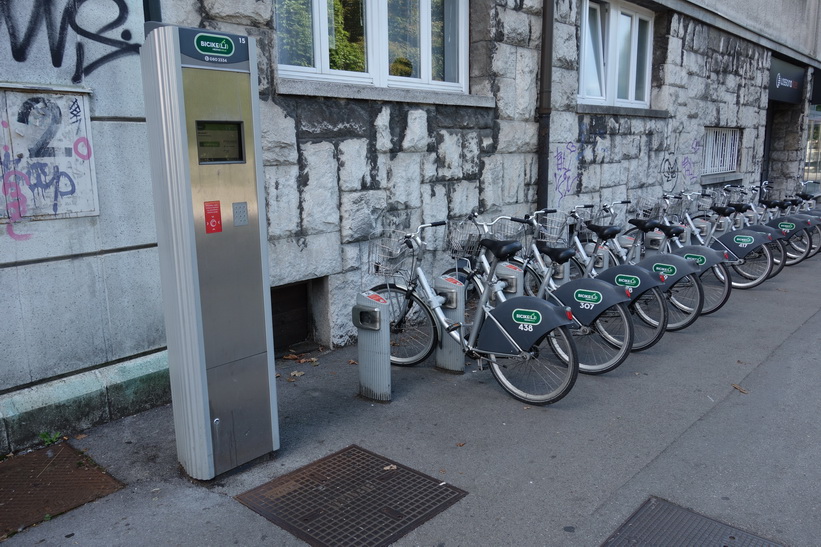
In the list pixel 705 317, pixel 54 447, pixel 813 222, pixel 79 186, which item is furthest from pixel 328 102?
pixel 813 222

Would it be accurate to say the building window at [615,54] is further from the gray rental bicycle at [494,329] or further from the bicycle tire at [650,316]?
the gray rental bicycle at [494,329]

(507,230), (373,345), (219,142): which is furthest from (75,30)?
(507,230)

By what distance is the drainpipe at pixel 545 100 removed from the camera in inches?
307

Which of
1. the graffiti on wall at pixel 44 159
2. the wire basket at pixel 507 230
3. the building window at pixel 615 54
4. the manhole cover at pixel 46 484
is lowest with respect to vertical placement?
the manhole cover at pixel 46 484

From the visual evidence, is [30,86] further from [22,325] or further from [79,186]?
[22,325]

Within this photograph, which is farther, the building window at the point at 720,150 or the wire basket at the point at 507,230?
the building window at the point at 720,150

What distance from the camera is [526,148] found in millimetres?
7906

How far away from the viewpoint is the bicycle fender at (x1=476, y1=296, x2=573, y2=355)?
4.55 m

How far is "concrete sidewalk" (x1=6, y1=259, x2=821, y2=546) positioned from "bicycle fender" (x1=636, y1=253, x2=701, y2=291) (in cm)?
71

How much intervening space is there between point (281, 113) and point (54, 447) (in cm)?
283

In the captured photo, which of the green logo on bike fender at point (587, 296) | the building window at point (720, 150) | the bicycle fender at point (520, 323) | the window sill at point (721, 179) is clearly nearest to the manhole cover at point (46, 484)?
the bicycle fender at point (520, 323)

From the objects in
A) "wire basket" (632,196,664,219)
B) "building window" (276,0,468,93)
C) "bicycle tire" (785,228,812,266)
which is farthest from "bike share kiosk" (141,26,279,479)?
"bicycle tire" (785,228,812,266)

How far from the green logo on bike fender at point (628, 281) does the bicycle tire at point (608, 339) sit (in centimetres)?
49

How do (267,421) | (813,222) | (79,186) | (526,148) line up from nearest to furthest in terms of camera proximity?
(267,421) → (79,186) → (526,148) → (813,222)
